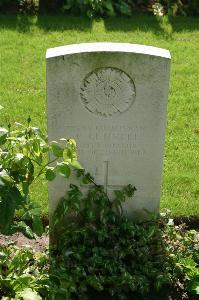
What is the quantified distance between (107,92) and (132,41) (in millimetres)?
4355

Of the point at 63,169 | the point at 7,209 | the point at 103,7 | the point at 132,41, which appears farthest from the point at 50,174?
the point at 103,7

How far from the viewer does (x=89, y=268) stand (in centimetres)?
412

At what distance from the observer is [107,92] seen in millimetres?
4117

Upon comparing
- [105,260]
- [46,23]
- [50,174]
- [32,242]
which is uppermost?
[46,23]

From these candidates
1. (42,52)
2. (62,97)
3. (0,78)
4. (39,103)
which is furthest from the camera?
(42,52)

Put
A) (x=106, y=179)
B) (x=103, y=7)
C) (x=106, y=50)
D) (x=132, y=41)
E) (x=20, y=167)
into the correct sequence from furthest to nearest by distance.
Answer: (x=103, y=7) → (x=132, y=41) → (x=106, y=179) → (x=106, y=50) → (x=20, y=167)

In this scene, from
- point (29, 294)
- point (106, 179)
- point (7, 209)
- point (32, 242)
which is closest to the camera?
point (7, 209)

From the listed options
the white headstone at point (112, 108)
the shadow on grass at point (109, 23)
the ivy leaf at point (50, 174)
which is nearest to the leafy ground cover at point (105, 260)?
the white headstone at point (112, 108)

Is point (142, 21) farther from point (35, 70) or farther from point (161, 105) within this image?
point (161, 105)

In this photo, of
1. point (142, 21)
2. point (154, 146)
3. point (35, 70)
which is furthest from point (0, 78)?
point (154, 146)

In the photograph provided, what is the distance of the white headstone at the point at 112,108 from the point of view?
3.98m

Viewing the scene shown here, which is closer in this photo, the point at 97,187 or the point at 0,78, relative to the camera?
the point at 97,187

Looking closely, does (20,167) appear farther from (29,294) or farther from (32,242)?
→ (32,242)

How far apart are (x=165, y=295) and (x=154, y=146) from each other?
3.51 ft
